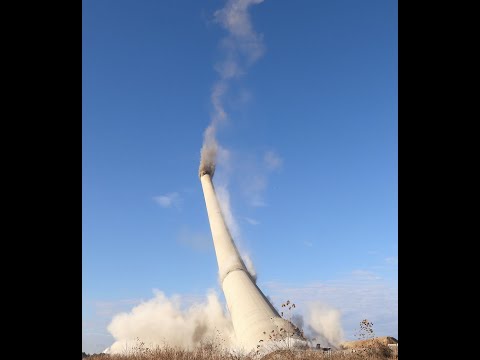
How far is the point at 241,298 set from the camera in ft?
63.2

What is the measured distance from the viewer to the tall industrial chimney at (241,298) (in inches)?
647

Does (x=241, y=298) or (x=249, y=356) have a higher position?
(x=241, y=298)

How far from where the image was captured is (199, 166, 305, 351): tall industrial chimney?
16.4 m

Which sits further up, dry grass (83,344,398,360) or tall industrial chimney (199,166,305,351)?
tall industrial chimney (199,166,305,351)

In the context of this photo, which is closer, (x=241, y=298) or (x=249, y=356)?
(x=249, y=356)

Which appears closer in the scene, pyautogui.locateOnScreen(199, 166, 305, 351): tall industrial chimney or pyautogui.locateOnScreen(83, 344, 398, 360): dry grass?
pyautogui.locateOnScreen(83, 344, 398, 360): dry grass

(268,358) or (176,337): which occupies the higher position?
(176,337)

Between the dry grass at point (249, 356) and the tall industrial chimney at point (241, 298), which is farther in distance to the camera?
the tall industrial chimney at point (241, 298)

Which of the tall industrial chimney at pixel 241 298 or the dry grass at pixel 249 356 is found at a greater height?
the tall industrial chimney at pixel 241 298
